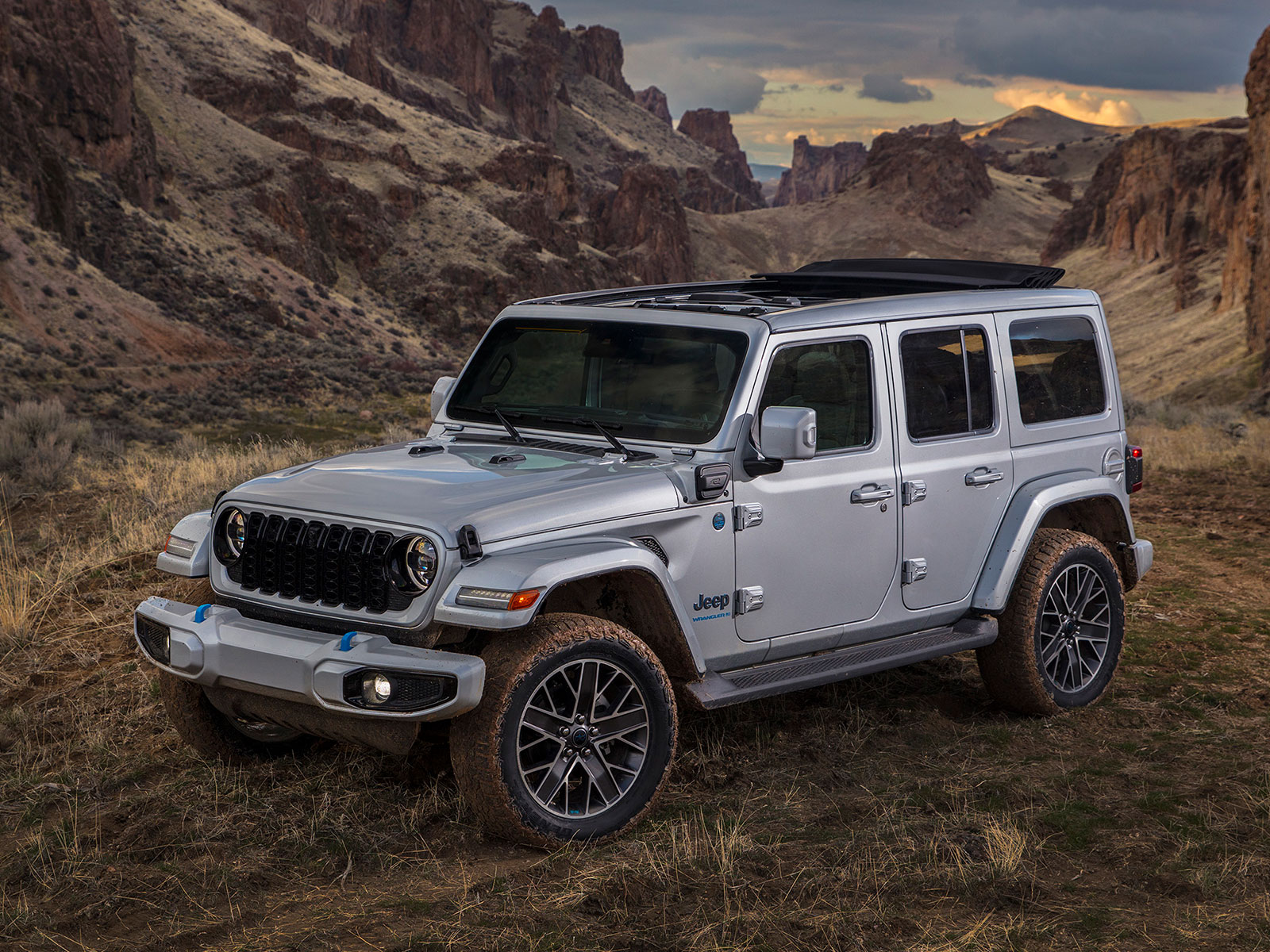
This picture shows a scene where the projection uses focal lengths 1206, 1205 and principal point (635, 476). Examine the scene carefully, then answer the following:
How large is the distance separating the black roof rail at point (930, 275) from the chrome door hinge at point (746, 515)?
1.96 metres

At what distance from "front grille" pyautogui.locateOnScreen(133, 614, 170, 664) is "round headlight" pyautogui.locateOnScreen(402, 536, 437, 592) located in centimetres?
107

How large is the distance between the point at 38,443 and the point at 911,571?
12508 mm

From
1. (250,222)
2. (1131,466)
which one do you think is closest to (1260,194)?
(1131,466)

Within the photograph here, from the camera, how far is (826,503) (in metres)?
5.28

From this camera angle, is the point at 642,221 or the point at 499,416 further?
the point at 642,221

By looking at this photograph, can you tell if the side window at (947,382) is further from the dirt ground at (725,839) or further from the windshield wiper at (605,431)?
the dirt ground at (725,839)

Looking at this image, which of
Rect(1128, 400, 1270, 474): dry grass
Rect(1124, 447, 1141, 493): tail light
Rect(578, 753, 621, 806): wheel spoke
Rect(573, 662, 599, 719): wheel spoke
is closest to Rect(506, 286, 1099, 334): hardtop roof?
Rect(1124, 447, 1141, 493): tail light

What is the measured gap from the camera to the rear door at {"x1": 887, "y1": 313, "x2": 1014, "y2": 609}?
18.5 ft

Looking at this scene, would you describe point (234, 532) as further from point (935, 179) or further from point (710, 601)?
point (935, 179)

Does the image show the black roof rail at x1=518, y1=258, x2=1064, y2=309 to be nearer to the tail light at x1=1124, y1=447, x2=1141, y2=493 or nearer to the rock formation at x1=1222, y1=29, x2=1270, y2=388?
the tail light at x1=1124, y1=447, x2=1141, y2=493

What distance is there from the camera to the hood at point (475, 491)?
4363 mm

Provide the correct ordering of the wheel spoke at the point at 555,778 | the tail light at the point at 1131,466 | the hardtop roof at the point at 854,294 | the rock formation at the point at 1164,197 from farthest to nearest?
the rock formation at the point at 1164,197, the tail light at the point at 1131,466, the hardtop roof at the point at 854,294, the wheel spoke at the point at 555,778

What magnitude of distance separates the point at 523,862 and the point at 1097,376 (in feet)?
14.0

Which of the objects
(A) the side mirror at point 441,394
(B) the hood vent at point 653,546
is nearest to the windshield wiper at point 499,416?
(A) the side mirror at point 441,394
